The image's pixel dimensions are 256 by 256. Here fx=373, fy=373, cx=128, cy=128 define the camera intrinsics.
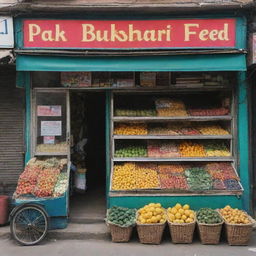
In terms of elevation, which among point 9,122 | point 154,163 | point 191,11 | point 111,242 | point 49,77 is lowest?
point 111,242

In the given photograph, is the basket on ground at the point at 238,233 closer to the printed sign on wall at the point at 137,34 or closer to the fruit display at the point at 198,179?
the fruit display at the point at 198,179

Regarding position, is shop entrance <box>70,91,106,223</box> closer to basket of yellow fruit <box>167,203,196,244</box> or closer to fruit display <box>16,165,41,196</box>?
fruit display <box>16,165,41,196</box>

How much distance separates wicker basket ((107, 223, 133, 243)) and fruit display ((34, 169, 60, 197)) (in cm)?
131

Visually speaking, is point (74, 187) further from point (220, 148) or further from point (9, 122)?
point (220, 148)

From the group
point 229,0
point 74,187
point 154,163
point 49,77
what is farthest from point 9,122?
point 229,0

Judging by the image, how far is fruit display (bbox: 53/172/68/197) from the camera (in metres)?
6.79

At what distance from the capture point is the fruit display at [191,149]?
7.57 m

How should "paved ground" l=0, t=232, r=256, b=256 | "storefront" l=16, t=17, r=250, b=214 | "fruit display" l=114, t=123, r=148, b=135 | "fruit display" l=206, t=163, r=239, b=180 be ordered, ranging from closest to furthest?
"paved ground" l=0, t=232, r=256, b=256, "storefront" l=16, t=17, r=250, b=214, "fruit display" l=206, t=163, r=239, b=180, "fruit display" l=114, t=123, r=148, b=135

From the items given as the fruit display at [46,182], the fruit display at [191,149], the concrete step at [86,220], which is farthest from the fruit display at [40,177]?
the fruit display at [191,149]

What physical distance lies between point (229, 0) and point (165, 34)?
4.98 ft

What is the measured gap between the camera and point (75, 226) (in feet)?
23.0

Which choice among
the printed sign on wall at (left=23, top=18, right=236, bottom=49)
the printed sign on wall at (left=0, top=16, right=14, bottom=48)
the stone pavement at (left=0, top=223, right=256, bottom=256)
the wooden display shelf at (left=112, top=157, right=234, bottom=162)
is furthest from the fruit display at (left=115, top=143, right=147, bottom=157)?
the printed sign on wall at (left=0, top=16, right=14, bottom=48)

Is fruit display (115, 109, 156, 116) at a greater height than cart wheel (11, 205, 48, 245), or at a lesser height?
greater

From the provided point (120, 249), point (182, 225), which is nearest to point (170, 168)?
point (182, 225)
